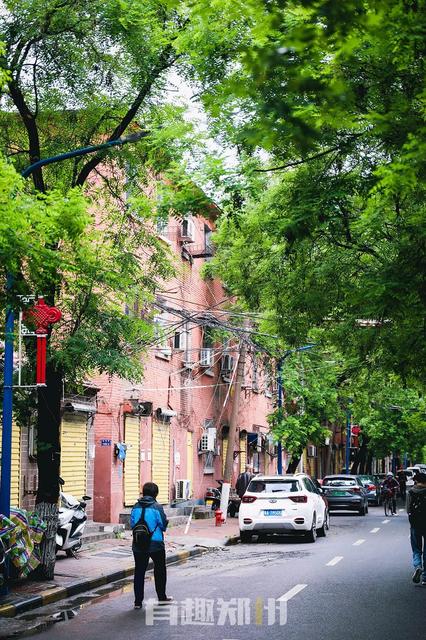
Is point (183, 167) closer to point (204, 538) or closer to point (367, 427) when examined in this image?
point (204, 538)

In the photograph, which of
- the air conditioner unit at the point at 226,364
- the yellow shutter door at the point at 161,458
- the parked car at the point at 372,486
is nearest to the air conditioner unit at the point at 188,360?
the yellow shutter door at the point at 161,458

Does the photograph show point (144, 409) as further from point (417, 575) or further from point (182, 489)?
point (417, 575)

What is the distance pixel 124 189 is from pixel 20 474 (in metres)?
6.98

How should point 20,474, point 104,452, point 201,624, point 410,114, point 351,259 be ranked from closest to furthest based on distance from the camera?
point 410,114 → point 201,624 → point 351,259 → point 20,474 → point 104,452

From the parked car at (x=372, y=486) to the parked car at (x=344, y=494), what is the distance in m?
9.12

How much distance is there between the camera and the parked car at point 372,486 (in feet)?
158

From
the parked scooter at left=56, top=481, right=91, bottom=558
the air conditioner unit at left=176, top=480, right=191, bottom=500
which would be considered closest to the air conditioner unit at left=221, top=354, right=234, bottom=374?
the air conditioner unit at left=176, top=480, right=191, bottom=500

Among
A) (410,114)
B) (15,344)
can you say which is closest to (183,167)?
(15,344)

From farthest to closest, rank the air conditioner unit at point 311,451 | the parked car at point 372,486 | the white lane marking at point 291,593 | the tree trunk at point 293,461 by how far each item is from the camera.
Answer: the air conditioner unit at point 311,451 < the parked car at point 372,486 < the tree trunk at point 293,461 < the white lane marking at point 291,593

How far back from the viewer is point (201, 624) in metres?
10.8

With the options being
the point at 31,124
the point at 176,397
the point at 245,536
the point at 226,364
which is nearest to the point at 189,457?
the point at 176,397

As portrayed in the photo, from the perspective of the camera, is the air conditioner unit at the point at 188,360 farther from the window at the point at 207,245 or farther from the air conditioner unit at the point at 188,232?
the air conditioner unit at the point at 188,232

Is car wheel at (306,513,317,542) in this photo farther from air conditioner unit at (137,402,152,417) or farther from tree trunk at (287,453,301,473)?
tree trunk at (287,453,301,473)

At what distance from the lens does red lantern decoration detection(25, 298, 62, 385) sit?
44.3 feet
